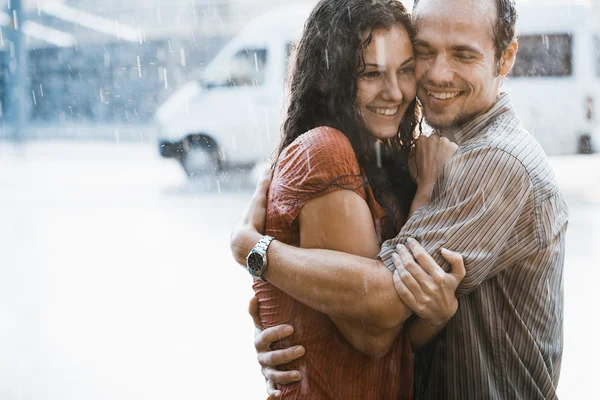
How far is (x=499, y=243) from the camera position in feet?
5.40

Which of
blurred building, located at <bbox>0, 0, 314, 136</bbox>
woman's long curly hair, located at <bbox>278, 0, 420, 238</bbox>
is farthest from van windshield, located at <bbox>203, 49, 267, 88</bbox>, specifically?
blurred building, located at <bbox>0, 0, 314, 136</bbox>

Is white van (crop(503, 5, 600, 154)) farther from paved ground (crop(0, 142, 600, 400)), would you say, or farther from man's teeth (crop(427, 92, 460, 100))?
man's teeth (crop(427, 92, 460, 100))

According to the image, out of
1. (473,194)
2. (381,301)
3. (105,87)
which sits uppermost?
(105,87)

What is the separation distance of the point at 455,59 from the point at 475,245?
24.9 inches

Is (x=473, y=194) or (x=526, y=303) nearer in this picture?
(x=473, y=194)

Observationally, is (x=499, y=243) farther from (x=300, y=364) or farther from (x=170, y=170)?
(x=170, y=170)

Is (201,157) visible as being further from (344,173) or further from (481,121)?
(344,173)

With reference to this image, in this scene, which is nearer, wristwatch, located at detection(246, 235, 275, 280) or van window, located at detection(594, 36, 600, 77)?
wristwatch, located at detection(246, 235, 275, 280)

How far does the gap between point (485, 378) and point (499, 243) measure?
0.39m

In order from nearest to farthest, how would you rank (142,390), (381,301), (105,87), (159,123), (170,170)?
(381,301), (142,390), (159,123), (170,170), (105,87)

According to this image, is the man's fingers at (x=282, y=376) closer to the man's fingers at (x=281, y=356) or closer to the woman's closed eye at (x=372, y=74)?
the man's fingers at (x=281, y=356)

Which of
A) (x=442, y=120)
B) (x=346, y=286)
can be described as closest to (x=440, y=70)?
(x=442, y=120)

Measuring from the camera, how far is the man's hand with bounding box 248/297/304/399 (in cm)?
174

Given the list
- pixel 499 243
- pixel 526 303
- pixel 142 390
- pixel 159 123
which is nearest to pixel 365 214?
pixel 499 243
